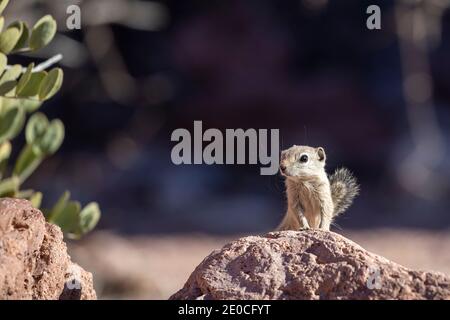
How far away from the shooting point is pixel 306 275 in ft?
11.4

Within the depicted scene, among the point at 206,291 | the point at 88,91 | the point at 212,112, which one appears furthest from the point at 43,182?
the point at 206,291

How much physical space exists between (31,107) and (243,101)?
7954mm

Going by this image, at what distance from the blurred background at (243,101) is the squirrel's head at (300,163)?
6.95m

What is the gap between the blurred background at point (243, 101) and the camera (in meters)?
12.1

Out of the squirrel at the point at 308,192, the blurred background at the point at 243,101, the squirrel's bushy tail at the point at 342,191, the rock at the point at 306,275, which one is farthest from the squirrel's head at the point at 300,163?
the blurred background at the point at 243,101

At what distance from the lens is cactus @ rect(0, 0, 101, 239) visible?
14.0 feet

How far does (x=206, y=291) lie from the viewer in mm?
3480

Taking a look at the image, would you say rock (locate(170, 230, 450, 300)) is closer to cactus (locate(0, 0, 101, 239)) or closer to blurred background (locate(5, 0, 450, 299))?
cactus (locate(0, 0, 101, 239))

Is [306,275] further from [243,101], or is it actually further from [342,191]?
[243,101]

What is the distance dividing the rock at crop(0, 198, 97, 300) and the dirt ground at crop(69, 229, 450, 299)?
10.3 feet

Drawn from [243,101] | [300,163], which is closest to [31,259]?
[300,163]

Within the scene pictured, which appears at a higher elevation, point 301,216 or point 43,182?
point 43,182
